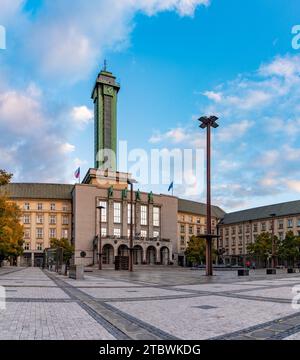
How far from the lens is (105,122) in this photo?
110250 millimetres

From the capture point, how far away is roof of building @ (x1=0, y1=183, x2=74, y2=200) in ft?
353

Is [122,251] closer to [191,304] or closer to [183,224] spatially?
[183,224]

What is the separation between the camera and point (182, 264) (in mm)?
114500

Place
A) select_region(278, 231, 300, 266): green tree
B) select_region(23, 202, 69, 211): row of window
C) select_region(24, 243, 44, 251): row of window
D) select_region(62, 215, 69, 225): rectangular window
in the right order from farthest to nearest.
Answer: select_region(62, 215, 69, 225): rectangular window, select_region(23, 202, 69, 211): row of window, select_region(24, 243, 44, 251): row of window, select_region(278, 231, 300, 266): green tree

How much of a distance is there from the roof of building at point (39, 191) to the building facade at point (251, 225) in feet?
148

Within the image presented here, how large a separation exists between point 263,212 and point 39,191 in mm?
64575

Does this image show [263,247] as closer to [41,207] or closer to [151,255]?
[151,255]

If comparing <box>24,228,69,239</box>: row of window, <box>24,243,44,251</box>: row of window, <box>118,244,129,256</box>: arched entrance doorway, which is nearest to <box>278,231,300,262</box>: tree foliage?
<box>118,244,129,256</box>: arched entrance doorway

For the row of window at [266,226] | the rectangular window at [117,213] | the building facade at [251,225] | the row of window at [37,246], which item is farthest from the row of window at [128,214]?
the row of window at [266,226]

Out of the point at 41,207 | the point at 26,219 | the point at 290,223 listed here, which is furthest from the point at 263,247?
the point at 26,219

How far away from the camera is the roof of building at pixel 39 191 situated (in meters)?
107

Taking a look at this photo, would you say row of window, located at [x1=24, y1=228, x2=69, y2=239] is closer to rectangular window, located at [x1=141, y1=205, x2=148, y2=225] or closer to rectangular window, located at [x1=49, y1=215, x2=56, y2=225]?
rectangular window, located at [x1=49, y1=215, x2=56, y2=225]
